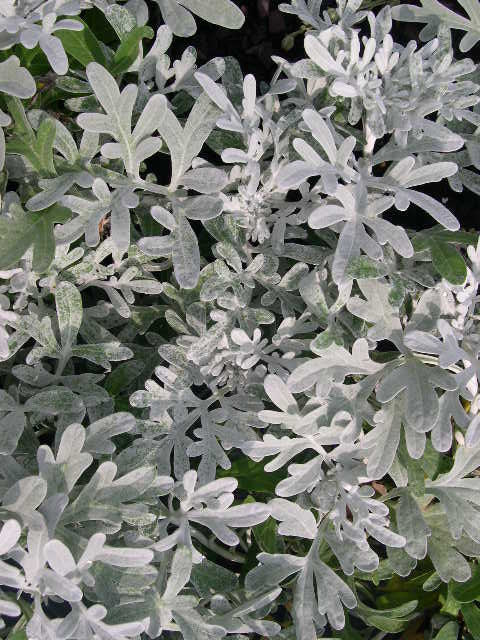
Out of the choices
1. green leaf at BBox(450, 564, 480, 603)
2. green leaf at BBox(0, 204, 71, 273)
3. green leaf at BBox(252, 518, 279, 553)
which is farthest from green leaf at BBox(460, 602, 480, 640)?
green leaf at BBox(0, 204, 71, 273)

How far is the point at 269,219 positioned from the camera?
1044 mm

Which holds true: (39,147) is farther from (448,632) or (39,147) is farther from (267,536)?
(448,632)

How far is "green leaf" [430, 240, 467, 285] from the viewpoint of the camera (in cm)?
94

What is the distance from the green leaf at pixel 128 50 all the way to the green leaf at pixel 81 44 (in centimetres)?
3

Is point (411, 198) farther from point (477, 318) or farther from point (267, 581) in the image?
point (267, 581)

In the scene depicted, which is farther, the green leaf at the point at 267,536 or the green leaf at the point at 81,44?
the green leaf at the point at 267,536

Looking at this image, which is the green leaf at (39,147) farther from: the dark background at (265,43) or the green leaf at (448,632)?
the green leaf at (448,632)

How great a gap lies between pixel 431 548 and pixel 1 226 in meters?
0.79

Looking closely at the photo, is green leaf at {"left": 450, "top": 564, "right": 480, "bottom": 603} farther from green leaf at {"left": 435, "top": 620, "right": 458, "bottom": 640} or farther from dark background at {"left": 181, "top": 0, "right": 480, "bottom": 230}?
dark background at {"left": 181, "top": 0, "right": 480, "bottom": 230}

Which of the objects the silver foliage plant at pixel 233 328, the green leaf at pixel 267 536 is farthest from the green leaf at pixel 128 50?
the green leaf at pixel 267 536

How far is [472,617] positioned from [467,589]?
0.16 feet

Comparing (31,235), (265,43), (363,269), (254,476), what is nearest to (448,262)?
(363,269)

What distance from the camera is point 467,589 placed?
3.65 ft

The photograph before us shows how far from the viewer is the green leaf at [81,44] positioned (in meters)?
1.01
